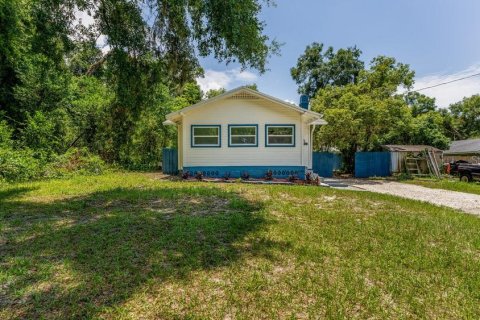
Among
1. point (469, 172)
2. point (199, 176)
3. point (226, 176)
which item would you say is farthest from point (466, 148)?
point (199, 176)

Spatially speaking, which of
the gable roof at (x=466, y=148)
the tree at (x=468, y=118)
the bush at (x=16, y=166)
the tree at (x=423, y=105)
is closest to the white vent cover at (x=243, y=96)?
the bush at (x=16, y=166)

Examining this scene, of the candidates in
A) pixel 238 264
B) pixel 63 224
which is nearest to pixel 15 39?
pixel 63 224

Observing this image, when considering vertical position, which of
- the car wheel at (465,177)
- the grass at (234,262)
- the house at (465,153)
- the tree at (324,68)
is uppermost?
the tree at (324,68)

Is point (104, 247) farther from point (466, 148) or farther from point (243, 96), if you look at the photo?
point (466, 148)

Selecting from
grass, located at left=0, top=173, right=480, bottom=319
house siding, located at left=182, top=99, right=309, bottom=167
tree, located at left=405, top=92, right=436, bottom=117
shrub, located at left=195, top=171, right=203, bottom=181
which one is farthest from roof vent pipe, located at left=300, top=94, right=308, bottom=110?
tree, located at left=405, top=92, right=436, bottom=117

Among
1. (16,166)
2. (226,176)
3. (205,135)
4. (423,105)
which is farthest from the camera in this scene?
(423,105)

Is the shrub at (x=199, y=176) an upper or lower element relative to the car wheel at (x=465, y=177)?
upper

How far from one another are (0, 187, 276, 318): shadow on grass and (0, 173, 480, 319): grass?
0.02 m

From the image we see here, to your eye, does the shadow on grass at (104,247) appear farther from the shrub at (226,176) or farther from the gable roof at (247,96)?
Answer: the gable roof at (247,96)

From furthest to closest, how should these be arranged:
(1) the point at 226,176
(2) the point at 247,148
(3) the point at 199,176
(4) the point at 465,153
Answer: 1. (4) the point at 465,153
2. (2) the point at 247,148
3. (1) the point at 226,176
4. (3) the point at 199,176

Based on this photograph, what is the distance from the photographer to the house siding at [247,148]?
13.4 metres

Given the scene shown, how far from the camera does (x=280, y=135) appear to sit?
44.1 ft

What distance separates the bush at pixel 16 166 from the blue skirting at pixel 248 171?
6.20 m

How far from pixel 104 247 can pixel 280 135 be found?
10330 millimetres
